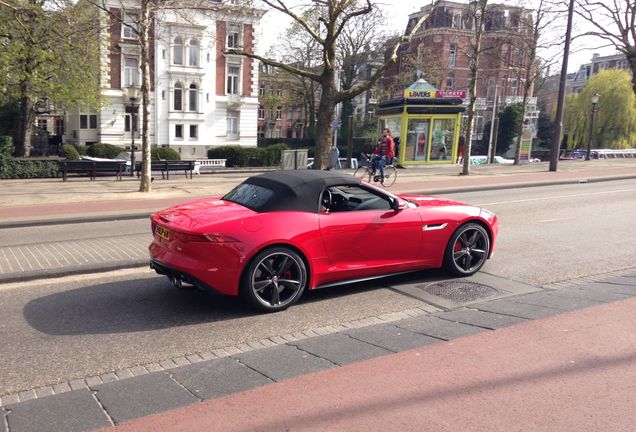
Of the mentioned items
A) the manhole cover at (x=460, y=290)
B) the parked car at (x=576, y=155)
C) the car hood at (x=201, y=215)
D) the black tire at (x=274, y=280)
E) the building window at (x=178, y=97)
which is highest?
the building window at (x=178, y=97)

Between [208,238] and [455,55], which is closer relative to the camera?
[208,238]

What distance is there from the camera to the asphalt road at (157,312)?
14.3ft

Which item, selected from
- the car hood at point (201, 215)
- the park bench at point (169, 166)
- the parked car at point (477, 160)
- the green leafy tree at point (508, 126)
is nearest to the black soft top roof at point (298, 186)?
the car hood at point (201, 215)

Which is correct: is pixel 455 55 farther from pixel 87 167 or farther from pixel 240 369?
pixel 240 369

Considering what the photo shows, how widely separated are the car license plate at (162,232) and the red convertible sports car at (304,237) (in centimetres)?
1

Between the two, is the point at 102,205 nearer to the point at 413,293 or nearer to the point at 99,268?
the point at 99,268

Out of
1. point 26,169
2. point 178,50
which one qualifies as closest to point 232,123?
point 178,50

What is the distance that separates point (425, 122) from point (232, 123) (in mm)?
28438

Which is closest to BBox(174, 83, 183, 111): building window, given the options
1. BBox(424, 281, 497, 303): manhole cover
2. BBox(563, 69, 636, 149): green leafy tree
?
BBox(563, 69, 636, 149): green leafy tree

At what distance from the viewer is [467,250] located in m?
6.83

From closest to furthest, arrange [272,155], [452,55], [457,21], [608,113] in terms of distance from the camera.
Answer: [272,155]
[608,113]
[457,21]
[452,55]

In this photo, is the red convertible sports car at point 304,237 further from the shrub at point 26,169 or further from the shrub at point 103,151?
the shrub at point 103,151

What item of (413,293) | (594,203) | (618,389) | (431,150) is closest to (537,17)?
(431,150)

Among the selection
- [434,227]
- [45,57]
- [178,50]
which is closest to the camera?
[434,227]
